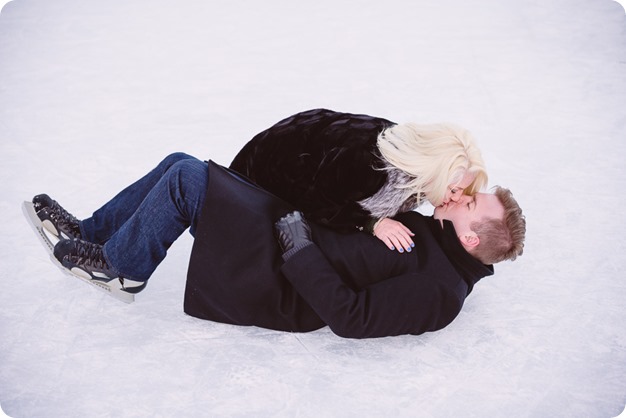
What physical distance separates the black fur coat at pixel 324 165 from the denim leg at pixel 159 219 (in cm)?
24

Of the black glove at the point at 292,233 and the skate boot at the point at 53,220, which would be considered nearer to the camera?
the black glove at the point at 292,233

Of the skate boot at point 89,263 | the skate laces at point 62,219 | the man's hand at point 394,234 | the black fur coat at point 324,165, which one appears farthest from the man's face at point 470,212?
the skate laces at point 62,219

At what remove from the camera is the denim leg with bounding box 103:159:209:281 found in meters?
2.14

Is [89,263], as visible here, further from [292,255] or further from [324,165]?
[324,165]

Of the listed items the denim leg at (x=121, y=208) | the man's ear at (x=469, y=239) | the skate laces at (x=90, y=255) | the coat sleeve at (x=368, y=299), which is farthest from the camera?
the denim leg at (x=121, y=208)

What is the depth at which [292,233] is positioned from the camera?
2092 millimetres

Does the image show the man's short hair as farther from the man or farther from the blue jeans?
the blue jeans

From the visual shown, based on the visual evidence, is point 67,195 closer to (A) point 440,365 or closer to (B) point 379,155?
(B) point 379,155

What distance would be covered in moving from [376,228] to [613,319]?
3.11 feet

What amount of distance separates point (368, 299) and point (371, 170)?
0.40 m

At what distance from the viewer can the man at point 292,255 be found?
206 cm

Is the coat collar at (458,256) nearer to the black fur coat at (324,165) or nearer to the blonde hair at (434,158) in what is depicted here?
the blonde hair at (434,158)

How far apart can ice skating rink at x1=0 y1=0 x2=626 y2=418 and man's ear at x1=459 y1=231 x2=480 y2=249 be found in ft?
1.21

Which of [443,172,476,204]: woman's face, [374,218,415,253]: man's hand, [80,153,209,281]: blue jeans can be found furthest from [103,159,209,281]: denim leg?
[443,172,476,204]: woman's face
